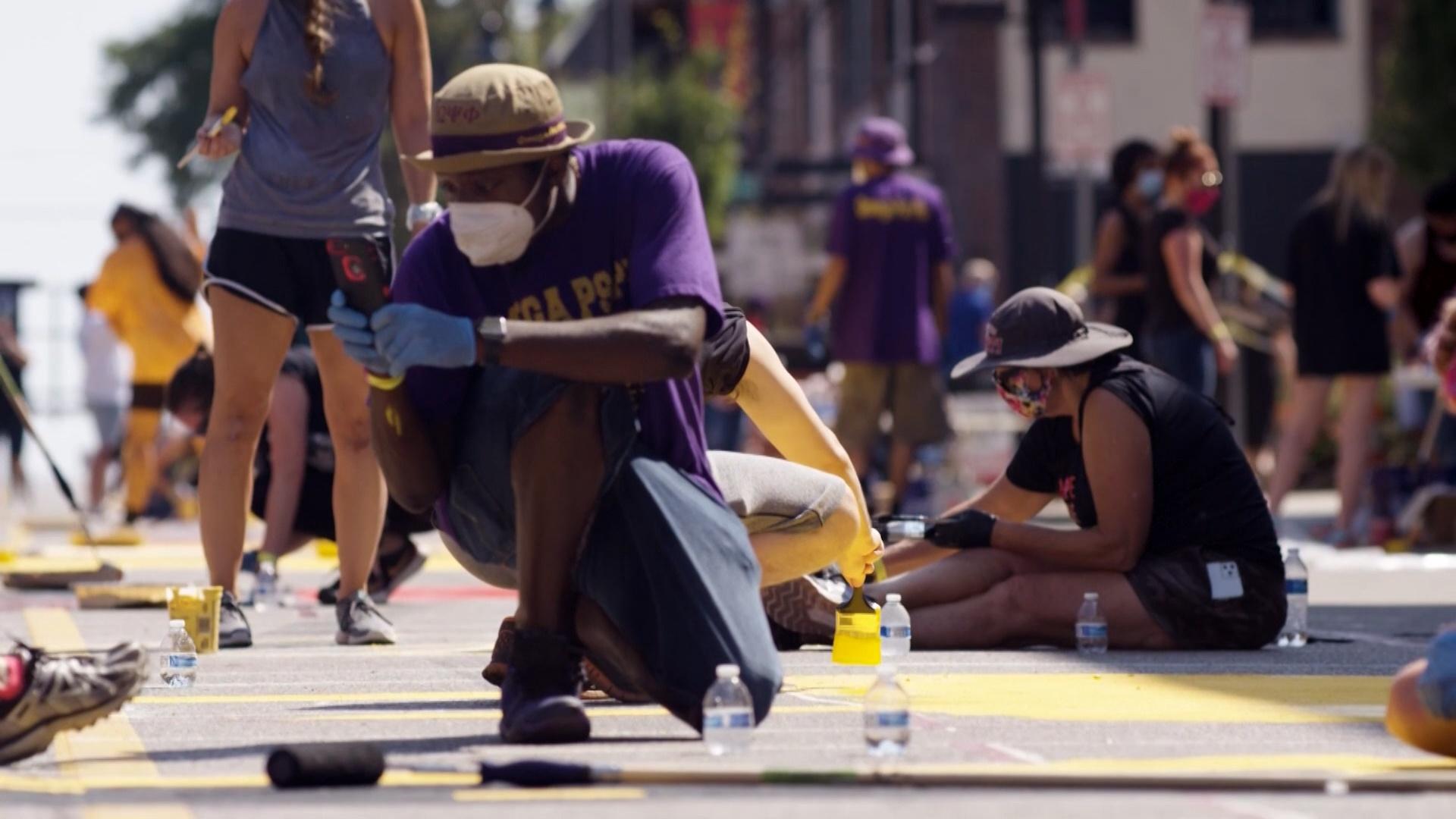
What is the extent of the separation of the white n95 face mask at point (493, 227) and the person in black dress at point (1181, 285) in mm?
8229

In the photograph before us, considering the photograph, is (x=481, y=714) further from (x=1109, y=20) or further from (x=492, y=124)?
(x=1109, y=20)

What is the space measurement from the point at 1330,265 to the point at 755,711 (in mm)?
9730

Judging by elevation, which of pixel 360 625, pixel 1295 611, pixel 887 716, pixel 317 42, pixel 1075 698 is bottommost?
pixel 1295 611

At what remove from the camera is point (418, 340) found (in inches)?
222

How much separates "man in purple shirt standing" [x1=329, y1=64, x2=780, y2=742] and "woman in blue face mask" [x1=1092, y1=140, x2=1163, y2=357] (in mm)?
8524

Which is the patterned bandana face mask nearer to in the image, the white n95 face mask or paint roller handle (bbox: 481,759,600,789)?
the white n95 face mask

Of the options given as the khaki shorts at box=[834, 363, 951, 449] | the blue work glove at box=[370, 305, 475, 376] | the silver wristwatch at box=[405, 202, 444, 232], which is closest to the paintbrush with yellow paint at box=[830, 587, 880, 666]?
the silver wristwatch at box=[405, 202, 444, 232]

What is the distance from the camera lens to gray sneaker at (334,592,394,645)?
881cm

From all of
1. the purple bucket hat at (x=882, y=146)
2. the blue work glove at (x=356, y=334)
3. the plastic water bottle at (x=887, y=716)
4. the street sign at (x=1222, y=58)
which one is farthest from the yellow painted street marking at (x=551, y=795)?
the street sign at (x=1222, y=58)

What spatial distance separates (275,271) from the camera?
859 centimetres

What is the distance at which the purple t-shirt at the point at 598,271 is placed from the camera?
6137mm

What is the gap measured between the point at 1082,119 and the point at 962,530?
1401 cm

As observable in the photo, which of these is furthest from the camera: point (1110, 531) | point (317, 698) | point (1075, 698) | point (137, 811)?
point (1110, 531)

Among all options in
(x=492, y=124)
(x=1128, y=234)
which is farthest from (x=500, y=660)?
(x=1128, y=234)
